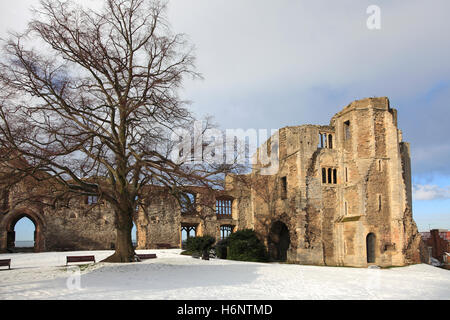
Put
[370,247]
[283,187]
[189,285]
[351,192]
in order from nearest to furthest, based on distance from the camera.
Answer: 1. [189,285]
2. [370,247]
3. [351,192]
4. [283,187]

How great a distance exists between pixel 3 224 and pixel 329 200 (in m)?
23.0

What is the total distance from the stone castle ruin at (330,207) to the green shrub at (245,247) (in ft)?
9.64

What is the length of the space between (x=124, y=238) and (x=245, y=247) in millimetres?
10791

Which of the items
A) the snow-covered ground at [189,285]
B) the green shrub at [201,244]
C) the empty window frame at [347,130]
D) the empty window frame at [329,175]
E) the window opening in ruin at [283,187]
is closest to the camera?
the snow-covered ground at [189,285]

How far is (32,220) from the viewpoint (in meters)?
29.5

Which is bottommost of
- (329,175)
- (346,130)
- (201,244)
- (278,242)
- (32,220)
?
(278,242)

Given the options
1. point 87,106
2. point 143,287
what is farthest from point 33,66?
point 143,287

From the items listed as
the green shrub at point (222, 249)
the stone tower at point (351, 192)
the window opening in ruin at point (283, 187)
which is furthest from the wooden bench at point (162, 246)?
the window opening in ruin at point (283, 187)

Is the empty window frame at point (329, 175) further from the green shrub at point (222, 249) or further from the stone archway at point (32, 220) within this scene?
the stone archway at point (32, 220)

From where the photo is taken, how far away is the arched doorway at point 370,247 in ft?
84.8

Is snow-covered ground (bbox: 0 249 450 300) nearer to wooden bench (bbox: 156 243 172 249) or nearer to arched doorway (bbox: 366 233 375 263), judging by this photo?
arched doorway (bbox: 366 233 375 263)

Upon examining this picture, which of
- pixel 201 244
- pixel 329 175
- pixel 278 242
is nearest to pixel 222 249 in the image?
pixel 201 244

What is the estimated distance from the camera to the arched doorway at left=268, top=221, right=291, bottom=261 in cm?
3181

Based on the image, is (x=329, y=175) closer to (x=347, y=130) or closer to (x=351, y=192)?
(x=351, y=192)
